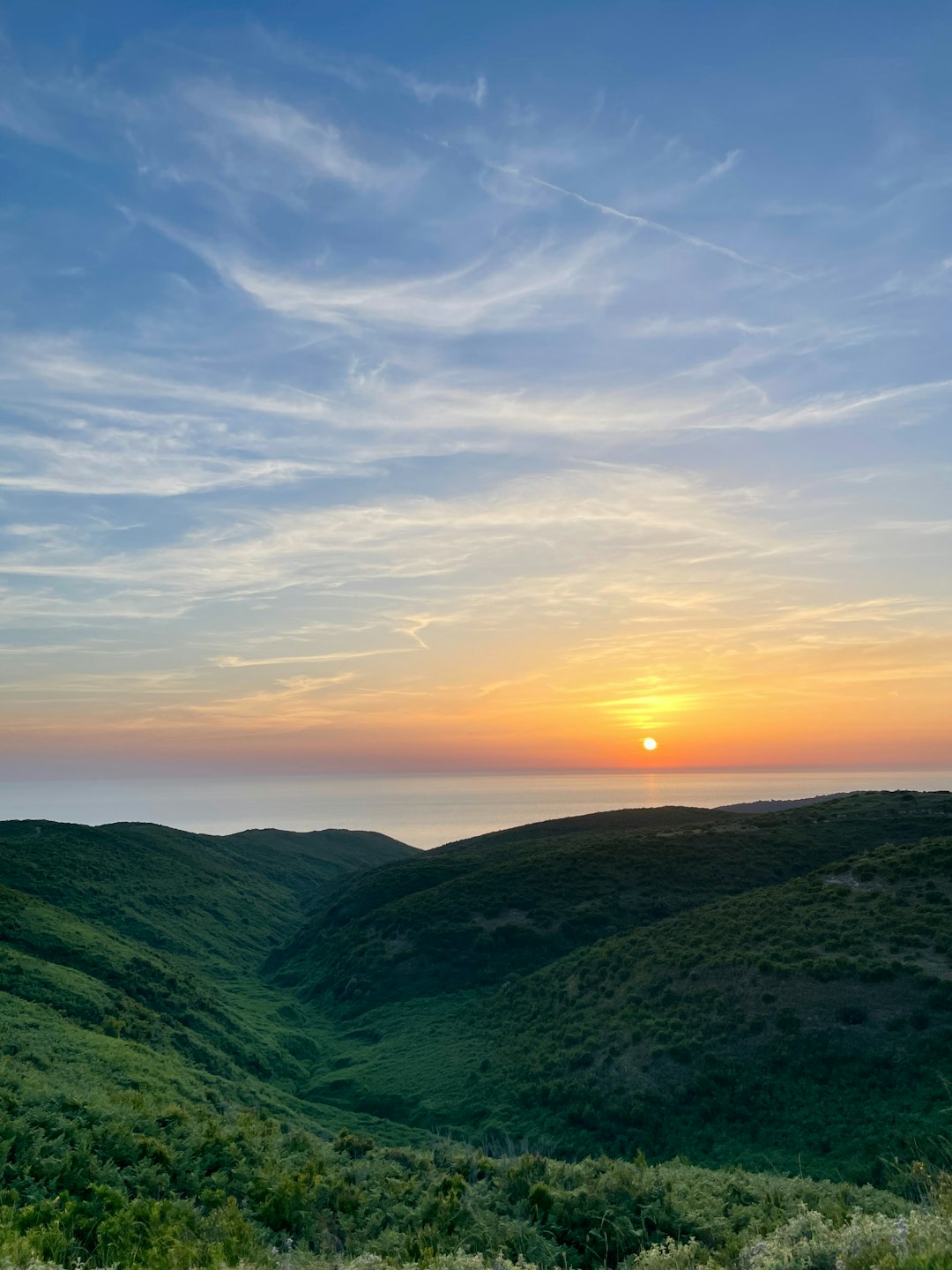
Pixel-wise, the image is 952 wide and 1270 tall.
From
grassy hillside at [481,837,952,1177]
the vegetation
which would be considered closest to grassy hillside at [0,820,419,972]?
the vegetation

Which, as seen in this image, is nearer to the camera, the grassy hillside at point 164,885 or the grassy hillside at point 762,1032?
the grassy hillside at point 762,1032

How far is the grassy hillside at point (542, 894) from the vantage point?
5003 centimetres

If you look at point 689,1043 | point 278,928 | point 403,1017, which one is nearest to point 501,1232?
point 689,1043

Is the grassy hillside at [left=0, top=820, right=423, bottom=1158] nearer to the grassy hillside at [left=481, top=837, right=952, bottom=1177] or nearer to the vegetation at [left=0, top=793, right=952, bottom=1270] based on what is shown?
the vegetation at [left=0, top=793, right=952, bottom=1270]

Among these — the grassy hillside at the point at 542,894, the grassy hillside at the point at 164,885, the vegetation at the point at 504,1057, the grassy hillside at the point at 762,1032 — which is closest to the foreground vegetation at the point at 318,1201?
the vegetation at the point at 504,1057

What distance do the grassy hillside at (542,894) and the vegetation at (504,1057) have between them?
0.35 m

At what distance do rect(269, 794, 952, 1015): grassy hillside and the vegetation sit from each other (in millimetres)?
352

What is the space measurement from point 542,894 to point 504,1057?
72.7ft

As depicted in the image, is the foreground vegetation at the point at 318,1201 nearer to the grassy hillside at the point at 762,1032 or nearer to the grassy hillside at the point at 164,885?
the grassy hillside at the point at 762,1032

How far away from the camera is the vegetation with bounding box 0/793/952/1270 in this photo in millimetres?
11406

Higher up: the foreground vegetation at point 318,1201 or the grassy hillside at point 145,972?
the foreground vegetation at point 318,1201

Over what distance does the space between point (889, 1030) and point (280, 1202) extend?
23.1 metres

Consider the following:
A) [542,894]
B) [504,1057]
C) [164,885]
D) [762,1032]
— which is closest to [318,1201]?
[762,1032]

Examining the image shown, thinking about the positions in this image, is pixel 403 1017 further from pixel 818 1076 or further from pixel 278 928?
pixel 278 928
